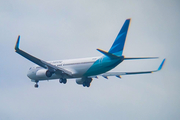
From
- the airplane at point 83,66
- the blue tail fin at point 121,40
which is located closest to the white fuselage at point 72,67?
the airplane at point 83,66

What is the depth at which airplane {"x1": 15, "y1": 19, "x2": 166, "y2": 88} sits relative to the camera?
171ft

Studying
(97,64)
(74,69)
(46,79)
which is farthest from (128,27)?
(46,79)

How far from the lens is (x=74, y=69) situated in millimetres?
58000

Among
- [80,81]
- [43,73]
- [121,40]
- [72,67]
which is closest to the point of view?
[121,40]

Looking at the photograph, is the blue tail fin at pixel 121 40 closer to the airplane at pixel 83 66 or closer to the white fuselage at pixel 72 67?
the airplane at pixel 83 66

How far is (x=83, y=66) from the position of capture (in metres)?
A: 56.6

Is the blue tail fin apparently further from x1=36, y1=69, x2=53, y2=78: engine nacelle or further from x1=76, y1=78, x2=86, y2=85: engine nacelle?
x1=36, y1=69, x2=53, y2=78: engine nacelle

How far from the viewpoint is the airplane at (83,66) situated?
171 feet

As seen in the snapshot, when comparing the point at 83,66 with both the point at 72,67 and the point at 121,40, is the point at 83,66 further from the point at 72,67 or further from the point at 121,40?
the point at 121,40

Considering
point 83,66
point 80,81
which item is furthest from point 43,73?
point 83,66

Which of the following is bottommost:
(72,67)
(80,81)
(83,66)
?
(80,81)

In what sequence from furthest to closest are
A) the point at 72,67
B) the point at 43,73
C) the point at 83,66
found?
the point at 43,73, the point at 72,67, the point at 83,66

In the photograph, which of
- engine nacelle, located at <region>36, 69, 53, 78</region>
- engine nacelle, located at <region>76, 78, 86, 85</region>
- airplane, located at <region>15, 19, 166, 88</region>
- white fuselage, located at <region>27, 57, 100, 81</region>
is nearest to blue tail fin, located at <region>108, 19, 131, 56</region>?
airplane, located at <region>15, 19, 166, 88</region>

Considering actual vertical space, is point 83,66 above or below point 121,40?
below
